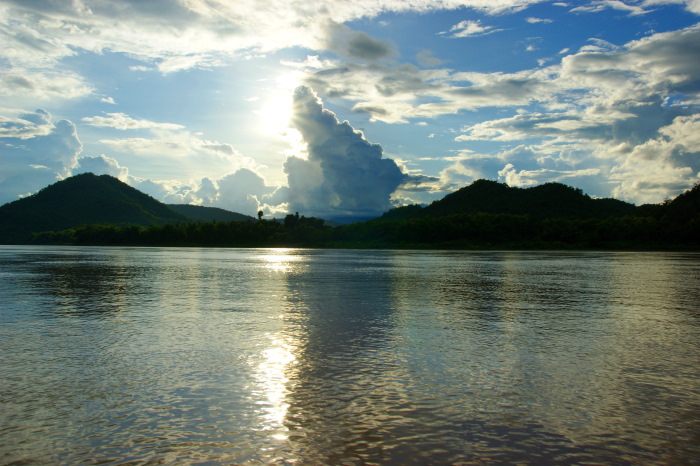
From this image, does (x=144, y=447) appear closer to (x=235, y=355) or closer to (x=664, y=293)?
(x=235, y=355)

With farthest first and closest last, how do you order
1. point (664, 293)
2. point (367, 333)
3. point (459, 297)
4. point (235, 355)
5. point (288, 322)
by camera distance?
point (664, 293) → point (459, 297) → point (288, 322) → point (367, 333) → point (235, 355)

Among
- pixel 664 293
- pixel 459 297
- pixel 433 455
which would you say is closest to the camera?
pixel 433 455

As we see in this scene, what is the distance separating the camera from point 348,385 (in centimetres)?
1502

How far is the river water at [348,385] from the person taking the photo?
415 inches

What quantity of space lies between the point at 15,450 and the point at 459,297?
32.3m

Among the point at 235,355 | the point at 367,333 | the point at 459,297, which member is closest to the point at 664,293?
the point at 459,297

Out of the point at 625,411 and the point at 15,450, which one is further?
the point at 625,411

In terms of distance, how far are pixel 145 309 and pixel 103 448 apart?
872 inches

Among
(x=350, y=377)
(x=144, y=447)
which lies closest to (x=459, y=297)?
(x=350, y=377)

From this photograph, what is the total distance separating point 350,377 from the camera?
627 inches

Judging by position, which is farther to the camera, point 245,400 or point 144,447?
point 245,400

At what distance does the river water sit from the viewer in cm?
1053

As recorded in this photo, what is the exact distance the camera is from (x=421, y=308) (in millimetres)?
32625

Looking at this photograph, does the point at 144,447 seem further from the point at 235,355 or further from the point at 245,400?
the point at 235,355
